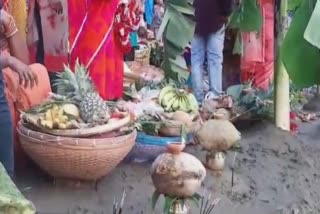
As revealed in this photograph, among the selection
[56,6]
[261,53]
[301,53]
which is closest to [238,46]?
[261,53]

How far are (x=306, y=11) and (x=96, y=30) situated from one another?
2.68m

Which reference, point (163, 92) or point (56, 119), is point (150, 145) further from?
point (56, 119)

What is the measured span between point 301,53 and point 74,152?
6.14 ft

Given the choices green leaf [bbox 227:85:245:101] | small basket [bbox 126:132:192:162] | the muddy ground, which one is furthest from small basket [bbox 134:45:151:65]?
small basket [bbox 126:132:192:162]

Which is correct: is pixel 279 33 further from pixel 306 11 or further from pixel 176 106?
pixel 306 11

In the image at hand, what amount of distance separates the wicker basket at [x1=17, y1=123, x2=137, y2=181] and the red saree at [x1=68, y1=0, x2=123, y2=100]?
1036 mm

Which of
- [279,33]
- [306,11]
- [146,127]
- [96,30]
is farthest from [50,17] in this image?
[306,11]

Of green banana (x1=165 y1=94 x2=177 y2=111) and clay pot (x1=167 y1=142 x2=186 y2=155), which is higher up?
clay pot (x1=167 y1=142 x2=186 y2=155)

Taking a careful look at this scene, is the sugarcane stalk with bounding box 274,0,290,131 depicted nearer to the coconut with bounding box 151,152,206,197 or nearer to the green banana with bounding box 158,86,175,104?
the green banana with bounding box 158,86,175,104

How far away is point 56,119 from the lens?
4.55 metres

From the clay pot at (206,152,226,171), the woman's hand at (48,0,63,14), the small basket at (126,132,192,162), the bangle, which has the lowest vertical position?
the clay pot at (206,152,226,171)

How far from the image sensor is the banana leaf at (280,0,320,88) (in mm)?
2992

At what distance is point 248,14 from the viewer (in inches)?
250

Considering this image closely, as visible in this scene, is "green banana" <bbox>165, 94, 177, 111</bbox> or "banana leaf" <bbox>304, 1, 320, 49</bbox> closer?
"banana leaf" <bbox>304, 1, 320, 49</bbox>
